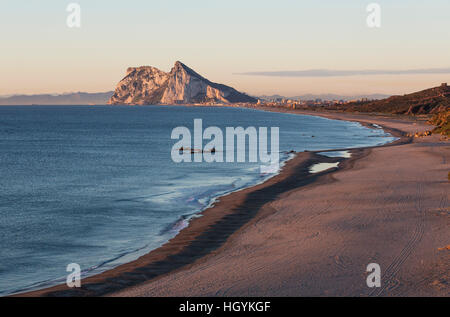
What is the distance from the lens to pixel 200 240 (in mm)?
21234

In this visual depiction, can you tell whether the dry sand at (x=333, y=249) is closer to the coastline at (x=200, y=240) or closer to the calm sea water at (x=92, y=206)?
the coastline at (x=200, y=240)

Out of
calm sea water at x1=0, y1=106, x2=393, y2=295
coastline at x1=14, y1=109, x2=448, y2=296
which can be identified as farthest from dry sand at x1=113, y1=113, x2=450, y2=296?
calm sea water at x1=0, y1=106, x2=393, y2=295

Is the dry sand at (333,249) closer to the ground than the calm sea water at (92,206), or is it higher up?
higher up

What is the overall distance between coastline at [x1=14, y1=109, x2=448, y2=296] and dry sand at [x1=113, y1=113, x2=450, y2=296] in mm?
440

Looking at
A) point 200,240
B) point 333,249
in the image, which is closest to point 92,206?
point 200,240

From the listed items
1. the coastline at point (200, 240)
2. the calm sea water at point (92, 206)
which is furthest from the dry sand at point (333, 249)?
the calm sea water at point (92, 206)

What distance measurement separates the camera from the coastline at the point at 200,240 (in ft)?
53.6

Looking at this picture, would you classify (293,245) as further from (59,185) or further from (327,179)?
(59,185)

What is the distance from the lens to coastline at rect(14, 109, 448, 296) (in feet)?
53.6

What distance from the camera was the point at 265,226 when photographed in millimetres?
22781

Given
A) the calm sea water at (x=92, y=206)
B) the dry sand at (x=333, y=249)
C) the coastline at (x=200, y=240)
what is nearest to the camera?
the dry sand at (x=333, y=249)

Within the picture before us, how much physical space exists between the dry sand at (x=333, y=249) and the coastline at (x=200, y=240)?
1.44 ft
